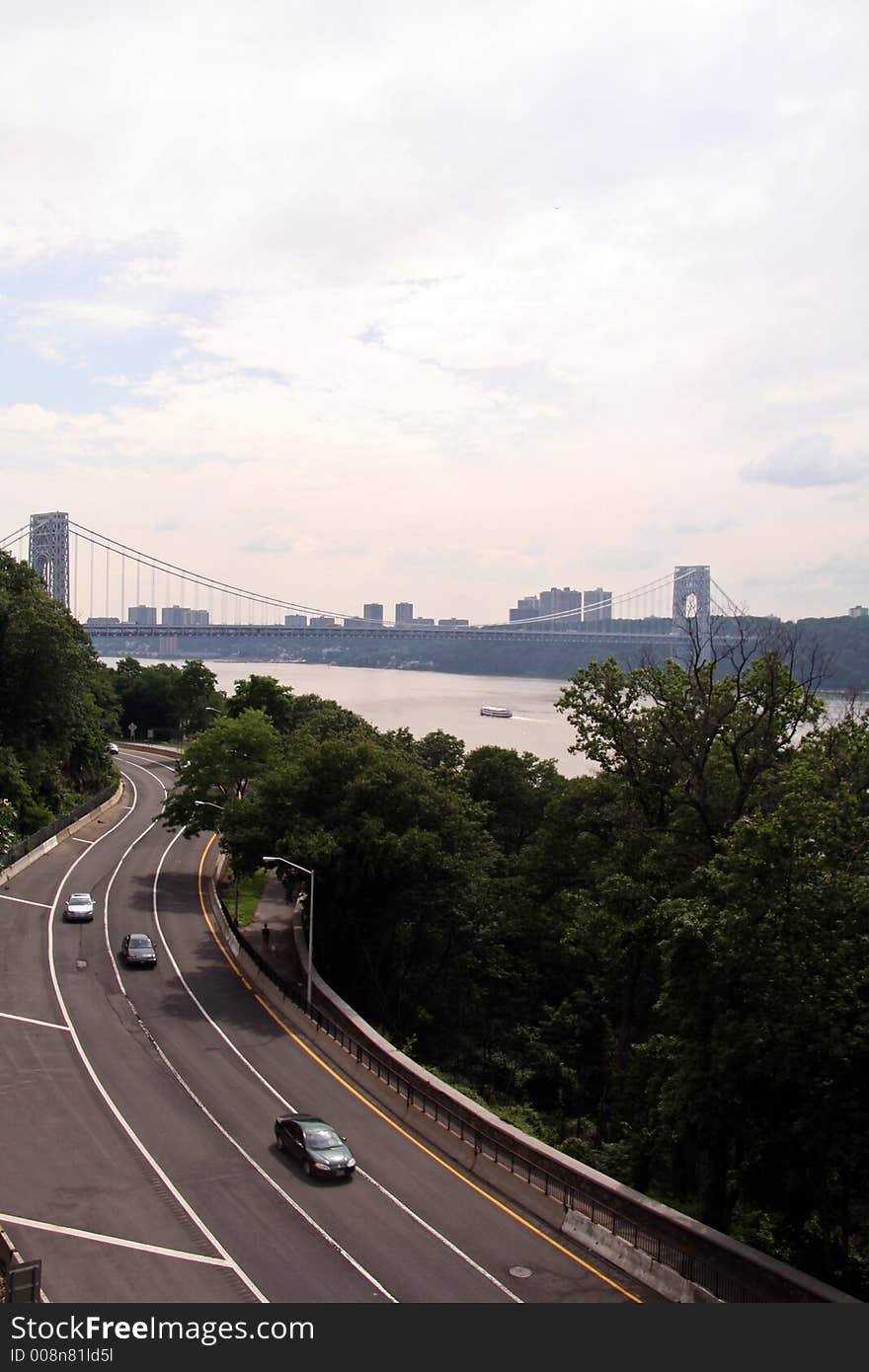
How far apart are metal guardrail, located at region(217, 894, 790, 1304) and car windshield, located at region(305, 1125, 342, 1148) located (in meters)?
2.83

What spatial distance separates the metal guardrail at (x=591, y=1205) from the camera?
1619cm

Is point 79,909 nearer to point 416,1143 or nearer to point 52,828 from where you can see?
point 52,828

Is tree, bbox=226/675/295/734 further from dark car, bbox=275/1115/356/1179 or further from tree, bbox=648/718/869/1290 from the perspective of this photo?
tree, bbox=648/718/869/1290

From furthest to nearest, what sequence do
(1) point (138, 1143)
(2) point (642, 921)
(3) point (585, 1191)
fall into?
(2) point (642, 921), (1) point (138, 1143), (3) point (585, 1191)

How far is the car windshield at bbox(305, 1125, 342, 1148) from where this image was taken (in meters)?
20.8

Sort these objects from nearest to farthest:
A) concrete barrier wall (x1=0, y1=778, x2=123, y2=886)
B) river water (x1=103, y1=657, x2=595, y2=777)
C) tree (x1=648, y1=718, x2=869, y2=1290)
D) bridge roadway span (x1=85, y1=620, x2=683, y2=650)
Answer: tree (x1=648, y1=718, x2=869, y2=1290) < concrete barrier wall (x1=0, y1=778, x2=123, y2=886) < river water (x1=103, y1=657, x2=595, y2=777) < bridge roadway span (x1=85, y1=620, x2=683, y2=650)

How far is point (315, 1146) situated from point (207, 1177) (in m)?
2.02

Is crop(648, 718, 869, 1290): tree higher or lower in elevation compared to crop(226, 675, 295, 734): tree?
lower

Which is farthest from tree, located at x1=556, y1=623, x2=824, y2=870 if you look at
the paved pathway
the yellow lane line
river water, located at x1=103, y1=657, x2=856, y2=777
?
river water, located at x1=103, y1=657, x2=856, y2=777

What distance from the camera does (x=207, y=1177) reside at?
20.2 metres

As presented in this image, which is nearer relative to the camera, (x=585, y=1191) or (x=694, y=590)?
(x=585, y=1191)

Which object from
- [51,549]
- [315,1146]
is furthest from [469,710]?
[315,1146]

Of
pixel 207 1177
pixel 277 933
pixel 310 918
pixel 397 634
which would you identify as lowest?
pixel 277 933

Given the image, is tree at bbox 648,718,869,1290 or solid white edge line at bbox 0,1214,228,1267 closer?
solid white edge line at bbox 0,1214,228,1267
